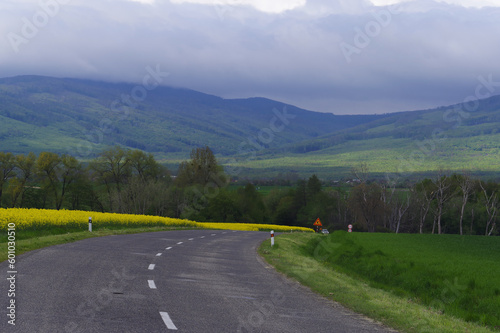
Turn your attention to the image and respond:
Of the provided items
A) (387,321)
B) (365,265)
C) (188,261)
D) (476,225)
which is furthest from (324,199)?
(387,321)

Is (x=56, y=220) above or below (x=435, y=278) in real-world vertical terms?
above

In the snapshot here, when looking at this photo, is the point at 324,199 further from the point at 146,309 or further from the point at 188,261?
the point at 146,309

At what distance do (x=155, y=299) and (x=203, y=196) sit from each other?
93.9 meters

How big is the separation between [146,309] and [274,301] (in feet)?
10.9

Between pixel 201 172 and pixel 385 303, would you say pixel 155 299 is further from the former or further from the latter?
pixel 201 172

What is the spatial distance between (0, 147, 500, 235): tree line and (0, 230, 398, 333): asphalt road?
7704 centimetres

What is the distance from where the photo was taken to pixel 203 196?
10475cm

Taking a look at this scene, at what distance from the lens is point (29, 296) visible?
35.2 ft

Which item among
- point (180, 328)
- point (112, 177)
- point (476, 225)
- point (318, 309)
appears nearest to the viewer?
point (180, 328)

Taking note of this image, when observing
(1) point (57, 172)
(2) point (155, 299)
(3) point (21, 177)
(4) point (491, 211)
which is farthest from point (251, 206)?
(2) point (155, 299)

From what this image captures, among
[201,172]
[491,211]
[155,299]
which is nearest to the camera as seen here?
[155,299]

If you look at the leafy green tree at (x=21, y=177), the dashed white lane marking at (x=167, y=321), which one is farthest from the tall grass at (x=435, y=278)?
the leafy green tree at (x=21, y=177)

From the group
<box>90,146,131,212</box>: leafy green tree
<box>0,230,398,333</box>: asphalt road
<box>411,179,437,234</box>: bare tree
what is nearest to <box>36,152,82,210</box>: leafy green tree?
<box>90,146,131,212</box>: leafy green tree

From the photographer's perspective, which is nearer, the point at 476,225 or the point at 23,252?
the point at 23,252
